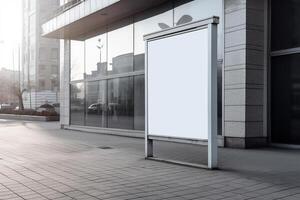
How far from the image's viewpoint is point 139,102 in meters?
18.9

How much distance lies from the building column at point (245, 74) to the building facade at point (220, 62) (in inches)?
1.2

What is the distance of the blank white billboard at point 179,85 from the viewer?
9656 mm

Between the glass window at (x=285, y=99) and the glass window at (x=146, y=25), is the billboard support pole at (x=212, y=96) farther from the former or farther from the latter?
the glass window at (x=146, y=25)

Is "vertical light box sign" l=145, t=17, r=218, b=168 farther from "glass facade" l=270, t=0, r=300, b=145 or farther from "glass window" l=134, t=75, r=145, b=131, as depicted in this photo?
"glass window" l=134, t=75, r=145, b=131

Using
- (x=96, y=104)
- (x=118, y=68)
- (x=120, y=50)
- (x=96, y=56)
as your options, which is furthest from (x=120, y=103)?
(x=96, y=56)

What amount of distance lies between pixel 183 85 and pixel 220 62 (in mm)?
4575

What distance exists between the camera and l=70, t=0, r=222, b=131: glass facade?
1752 cm

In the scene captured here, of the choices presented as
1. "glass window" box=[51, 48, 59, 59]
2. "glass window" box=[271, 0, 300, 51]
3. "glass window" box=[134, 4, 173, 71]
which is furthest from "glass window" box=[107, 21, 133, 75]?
"glass window" box=[51, 48, 59, 59]

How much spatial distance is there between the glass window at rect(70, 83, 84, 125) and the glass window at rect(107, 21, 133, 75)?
3614mm

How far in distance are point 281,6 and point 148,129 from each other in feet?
20.2

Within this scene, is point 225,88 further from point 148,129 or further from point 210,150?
point 210,150

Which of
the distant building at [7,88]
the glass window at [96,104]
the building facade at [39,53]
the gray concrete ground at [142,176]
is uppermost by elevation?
the building facade at [39,53]

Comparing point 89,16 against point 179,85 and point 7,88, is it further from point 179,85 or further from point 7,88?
point 7,88

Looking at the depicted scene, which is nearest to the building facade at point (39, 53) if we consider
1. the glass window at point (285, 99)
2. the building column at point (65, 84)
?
the building column at point (65, 84)
